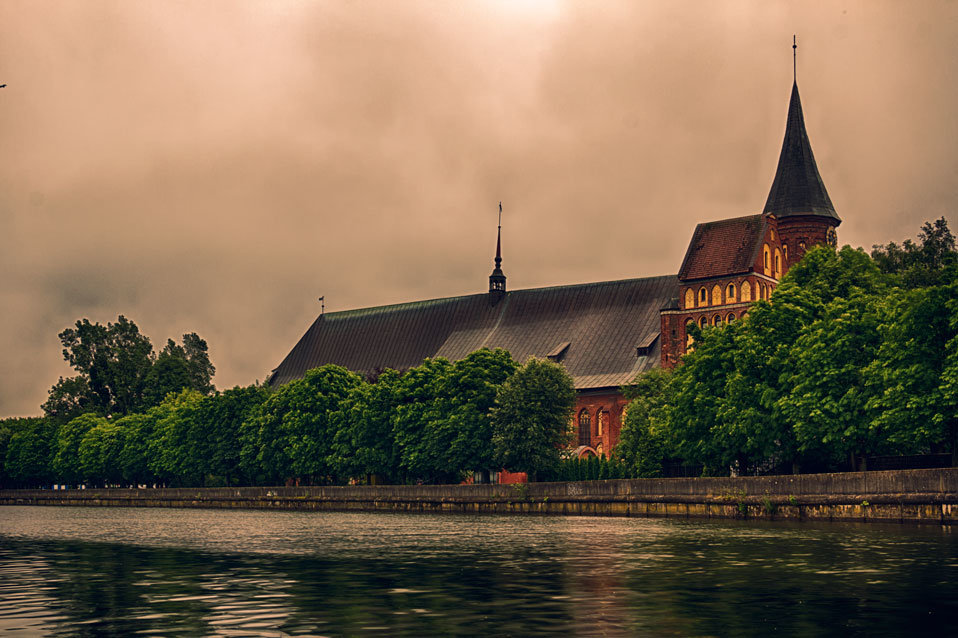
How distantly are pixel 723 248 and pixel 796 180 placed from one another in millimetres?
11025

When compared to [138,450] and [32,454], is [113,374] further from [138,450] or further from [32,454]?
[138,450]

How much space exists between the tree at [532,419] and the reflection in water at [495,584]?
132 ft

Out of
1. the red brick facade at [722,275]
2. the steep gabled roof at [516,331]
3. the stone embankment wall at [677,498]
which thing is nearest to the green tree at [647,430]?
the stone embankment wall at [677,498]

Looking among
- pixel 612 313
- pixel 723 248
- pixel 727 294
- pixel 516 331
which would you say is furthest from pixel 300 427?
pixel 723 248

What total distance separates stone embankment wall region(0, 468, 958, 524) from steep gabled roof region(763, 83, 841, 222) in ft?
159

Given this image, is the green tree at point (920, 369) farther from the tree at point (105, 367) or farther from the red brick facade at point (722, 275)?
the tree at point (105, 367)

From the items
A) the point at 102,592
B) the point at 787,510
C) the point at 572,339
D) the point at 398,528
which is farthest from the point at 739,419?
the point at 572,339

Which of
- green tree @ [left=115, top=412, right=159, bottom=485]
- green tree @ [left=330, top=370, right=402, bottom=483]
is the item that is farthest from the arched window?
green tree @ [left=115, top=412, right=159, bottom=485]

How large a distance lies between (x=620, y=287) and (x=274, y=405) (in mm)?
39169

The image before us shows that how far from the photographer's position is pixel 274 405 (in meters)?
104

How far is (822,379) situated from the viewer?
56031 millimetres

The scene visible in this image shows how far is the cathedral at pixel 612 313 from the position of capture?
105 metres

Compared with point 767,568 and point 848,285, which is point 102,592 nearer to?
point 767,568

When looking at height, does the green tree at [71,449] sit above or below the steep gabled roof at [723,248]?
below
